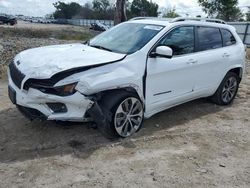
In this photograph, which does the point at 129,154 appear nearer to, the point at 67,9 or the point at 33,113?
the point at 33,113

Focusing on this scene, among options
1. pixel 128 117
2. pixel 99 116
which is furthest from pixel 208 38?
pixel 99 116

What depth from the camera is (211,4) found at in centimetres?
3209

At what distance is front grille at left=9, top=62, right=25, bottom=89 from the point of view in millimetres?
4381

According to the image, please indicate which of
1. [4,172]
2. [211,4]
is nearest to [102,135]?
[4,172]

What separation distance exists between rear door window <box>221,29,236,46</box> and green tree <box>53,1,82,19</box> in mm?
97779

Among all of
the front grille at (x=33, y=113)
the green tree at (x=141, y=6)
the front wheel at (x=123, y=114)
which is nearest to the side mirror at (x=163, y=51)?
the front wheel at (x=123, y=114)

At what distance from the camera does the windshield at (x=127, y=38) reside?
5000mm

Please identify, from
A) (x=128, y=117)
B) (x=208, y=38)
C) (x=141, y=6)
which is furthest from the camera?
(x=141, y=6)

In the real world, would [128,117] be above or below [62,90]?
below

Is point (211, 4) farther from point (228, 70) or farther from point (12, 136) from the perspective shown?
point (12, 136)

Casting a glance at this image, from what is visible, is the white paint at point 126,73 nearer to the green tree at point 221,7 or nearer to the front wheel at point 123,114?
the front wheel at point 123,114

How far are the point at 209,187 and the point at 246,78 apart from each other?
6.64 meters

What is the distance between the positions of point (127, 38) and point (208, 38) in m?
1.64

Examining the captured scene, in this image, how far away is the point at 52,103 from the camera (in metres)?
4.29
